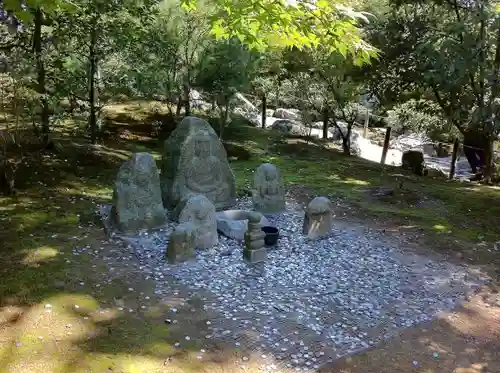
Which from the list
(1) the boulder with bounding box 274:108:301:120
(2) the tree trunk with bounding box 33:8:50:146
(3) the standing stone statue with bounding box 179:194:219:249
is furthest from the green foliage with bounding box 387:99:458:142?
(2) the tree trunk with bounding box 33:8:50:146

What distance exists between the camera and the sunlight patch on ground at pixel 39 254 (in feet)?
21.2

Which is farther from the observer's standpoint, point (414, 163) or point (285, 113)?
point (285, 113)

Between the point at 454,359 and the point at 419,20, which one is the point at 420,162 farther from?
the point at 454,359

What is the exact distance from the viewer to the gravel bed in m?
5.17

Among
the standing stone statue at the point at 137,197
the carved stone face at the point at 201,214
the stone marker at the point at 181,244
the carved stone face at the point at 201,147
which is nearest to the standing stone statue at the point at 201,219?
the carved stone face at the point at 201,214

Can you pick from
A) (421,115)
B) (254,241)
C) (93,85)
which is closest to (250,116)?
(421,115)

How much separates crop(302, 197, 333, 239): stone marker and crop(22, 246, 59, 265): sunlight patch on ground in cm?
381

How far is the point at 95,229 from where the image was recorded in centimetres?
772

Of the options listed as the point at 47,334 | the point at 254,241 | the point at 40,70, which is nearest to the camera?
the point at 47,334

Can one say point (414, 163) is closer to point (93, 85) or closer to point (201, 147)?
point (201, 147)

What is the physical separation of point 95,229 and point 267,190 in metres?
3.06

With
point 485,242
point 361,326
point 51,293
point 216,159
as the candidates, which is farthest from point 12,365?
point 485,242

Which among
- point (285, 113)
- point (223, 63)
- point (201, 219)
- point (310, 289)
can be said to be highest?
point (223, 63)

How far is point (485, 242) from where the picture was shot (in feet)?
27.2
